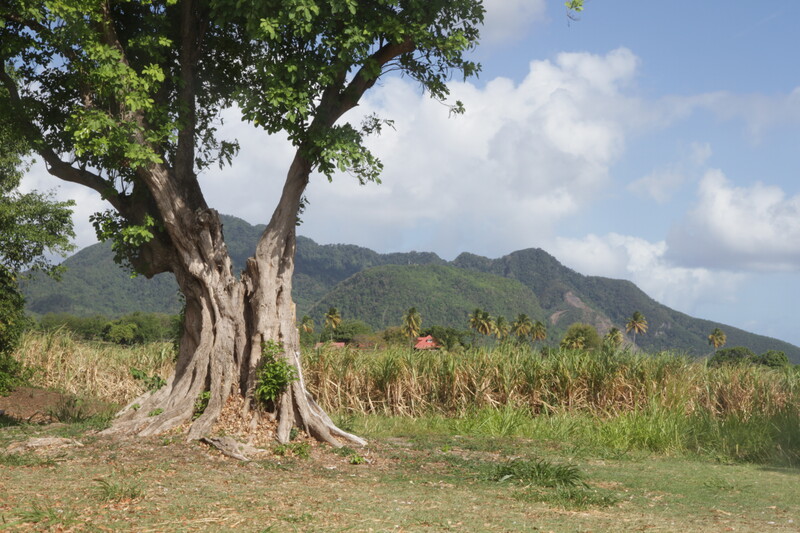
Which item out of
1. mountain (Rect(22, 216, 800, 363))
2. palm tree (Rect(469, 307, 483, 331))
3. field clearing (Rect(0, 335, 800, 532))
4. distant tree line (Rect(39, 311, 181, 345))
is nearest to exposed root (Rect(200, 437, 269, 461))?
field clearing (Rect(0, 335, 800, 532))

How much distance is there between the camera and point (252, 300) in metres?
10.7

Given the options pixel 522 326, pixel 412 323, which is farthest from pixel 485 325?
pixel 412 323

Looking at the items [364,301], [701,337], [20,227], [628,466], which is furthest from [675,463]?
[701,337]

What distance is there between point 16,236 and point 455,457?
12868 millimetres

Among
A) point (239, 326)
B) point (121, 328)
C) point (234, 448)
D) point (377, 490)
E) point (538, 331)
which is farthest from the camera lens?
point (538, 331)

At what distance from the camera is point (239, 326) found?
10727mm

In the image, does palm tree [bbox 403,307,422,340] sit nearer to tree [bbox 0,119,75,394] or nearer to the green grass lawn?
tree [bbox 0,119,75,394]

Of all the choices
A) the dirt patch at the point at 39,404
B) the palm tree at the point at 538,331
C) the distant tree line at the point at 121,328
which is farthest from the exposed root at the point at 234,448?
the palm tree at the point at 538,331

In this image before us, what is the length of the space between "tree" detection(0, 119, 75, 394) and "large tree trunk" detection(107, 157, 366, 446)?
3907 mm

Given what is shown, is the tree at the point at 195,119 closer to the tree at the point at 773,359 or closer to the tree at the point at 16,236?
the tree at the point at 16,236

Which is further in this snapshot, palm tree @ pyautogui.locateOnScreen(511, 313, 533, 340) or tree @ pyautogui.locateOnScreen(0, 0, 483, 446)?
palm tree @ pyautogui.locateOnScreen(511, 313, 533, 340)

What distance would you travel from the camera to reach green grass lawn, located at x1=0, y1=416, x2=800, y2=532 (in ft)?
20.8

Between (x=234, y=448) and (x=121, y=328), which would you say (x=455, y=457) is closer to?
(x=234, y=448)

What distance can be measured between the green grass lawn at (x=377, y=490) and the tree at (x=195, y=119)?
1.11 m
